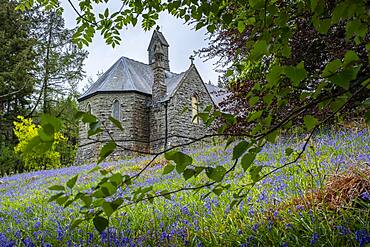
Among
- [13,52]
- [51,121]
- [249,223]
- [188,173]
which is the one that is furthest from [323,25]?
[13,52]

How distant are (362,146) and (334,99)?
495cm

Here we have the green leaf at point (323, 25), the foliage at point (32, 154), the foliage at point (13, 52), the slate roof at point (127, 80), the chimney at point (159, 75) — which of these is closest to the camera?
the green leaf at point (323, 25)

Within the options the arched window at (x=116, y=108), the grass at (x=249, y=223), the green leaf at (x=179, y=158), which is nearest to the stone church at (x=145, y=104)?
the arched window at (x=116, y=108)

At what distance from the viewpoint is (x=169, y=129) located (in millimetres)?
24734

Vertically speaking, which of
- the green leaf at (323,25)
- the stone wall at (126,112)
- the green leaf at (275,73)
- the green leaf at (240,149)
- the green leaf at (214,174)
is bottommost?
the green leaf at (214,174)

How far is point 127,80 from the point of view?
26.8 metres

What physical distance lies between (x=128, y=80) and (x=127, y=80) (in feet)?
0.33

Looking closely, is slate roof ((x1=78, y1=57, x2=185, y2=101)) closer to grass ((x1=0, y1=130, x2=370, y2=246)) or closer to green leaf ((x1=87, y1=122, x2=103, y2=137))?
grass ((x1=0, y1=130, x2=370, y2=246))

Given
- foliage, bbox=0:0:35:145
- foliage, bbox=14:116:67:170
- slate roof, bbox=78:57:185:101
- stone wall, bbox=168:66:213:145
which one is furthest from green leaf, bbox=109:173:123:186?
slate roof, bbox=78:57:185:101

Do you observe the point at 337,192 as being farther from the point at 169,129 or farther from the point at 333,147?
the point at 169,129

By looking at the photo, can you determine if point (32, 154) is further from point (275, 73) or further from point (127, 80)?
point (275, 73)

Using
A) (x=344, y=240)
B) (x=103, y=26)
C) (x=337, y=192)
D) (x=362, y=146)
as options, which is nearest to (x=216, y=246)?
(x=344, y=240)

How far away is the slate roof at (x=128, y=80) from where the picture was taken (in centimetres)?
2600

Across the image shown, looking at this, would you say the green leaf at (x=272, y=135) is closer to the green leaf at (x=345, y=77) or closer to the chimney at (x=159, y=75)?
the green leaf at (x=345, y=77)
